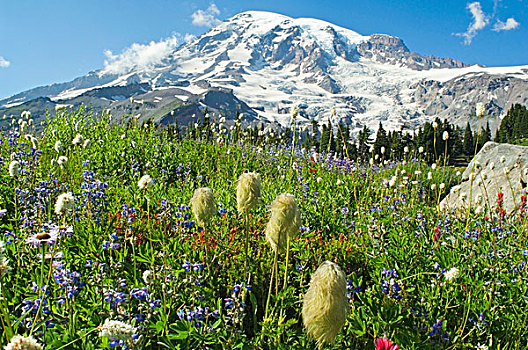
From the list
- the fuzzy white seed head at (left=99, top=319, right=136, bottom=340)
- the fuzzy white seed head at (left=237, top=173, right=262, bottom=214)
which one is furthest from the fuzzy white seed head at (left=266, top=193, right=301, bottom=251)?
the fuzzy white seed head at (left=99, top=319, right=136, bottom=340)

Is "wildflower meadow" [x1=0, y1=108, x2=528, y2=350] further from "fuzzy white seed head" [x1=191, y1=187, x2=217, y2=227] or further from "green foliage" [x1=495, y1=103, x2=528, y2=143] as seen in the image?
"green foliage" [x1=495, y1=103, x2=528, y2=143]

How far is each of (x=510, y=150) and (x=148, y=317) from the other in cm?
1187

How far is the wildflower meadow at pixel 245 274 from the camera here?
2.20 metres

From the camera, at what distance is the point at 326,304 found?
1534 millimetres

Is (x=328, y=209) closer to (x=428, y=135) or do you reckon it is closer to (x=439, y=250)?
(x=439, y=250)

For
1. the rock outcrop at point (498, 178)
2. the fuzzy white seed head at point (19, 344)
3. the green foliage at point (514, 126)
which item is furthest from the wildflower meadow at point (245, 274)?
the green foliage at point (514, 126)

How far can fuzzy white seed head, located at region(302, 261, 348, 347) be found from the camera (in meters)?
1.54

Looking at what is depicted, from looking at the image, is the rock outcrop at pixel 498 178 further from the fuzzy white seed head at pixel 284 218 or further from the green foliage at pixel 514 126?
the green foliage at pixel 514 126

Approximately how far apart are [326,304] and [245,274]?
1235mm

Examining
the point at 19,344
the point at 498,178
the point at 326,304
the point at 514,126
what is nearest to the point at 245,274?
the point at 326,304

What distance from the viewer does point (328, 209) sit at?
5.26m

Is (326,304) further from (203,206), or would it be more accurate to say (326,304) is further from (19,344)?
(203,206)

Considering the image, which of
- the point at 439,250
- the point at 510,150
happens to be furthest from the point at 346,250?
the point at 510,150

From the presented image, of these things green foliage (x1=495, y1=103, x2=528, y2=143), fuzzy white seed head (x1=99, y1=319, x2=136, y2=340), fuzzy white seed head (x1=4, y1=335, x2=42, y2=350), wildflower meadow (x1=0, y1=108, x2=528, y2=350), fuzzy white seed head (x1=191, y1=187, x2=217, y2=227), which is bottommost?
wildflower meadow (x1=0, y1=108, x2=528, y2=350)
